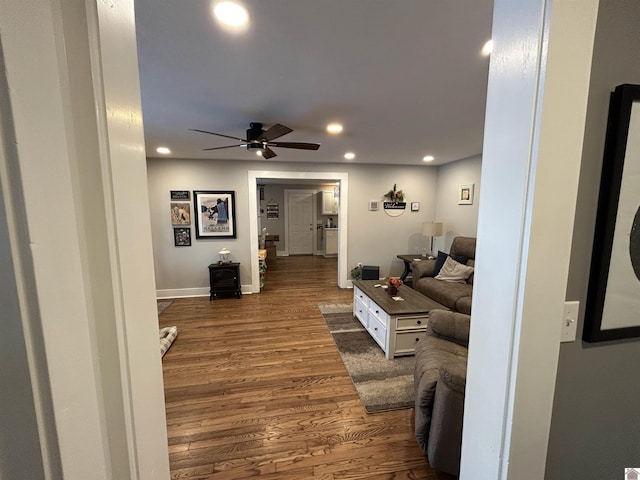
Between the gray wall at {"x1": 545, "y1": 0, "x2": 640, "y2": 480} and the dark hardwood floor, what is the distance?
1007 millimetres

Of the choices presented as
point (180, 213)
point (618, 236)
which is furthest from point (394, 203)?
point (618, 236)

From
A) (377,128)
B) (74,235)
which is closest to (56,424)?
(74,235)

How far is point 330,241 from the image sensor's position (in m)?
8.05

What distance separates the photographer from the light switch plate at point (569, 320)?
2.33 feet

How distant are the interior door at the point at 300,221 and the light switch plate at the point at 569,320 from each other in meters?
7.83

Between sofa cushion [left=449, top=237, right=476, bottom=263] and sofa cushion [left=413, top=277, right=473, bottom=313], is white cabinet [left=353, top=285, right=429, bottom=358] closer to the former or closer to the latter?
sofa cushion [left=413, top=277, right=473, bottom=313]

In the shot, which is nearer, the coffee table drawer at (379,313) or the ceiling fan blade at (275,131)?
the ceiling fan blade at (275,131)

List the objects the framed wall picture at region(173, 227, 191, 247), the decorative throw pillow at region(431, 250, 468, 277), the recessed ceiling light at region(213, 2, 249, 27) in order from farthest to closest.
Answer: the framed wall picture at region(173, 227, 191, 247)
the decorative throw pillow at region(431, 250, 468, 277)
the recessed ceiling light at region(213, 2, 249, 27)

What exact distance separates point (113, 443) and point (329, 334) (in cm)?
285

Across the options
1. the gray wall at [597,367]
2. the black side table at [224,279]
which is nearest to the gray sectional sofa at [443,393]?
the gray wall at [597,367]

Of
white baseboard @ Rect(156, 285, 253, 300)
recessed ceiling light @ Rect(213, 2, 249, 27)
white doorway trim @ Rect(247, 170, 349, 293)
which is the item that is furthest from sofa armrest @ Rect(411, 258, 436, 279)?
recessed ceiling light @ Rect(213, 2, 249, 27)

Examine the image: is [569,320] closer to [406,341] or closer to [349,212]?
[406,341]

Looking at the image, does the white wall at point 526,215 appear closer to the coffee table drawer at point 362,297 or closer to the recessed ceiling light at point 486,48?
the recessed ceiling light at point 486,48

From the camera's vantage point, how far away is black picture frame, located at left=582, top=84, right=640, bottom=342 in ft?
2.18
